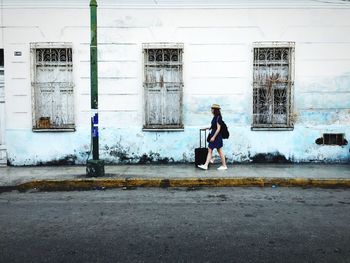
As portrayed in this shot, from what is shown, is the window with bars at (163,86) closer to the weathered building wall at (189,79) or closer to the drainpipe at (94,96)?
the weathered building wall at (189,79)

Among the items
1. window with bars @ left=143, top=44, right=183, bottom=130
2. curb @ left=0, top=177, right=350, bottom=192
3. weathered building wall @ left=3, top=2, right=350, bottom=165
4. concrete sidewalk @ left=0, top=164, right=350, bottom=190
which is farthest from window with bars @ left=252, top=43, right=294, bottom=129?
curb @ left=0, top=177, right=350, bottom=192

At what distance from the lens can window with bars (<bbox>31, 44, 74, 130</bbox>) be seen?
1046 centimetres

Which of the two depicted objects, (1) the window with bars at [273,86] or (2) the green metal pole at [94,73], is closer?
(2) the green metal pole at [94,73]

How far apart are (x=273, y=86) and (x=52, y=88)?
598 centimetres

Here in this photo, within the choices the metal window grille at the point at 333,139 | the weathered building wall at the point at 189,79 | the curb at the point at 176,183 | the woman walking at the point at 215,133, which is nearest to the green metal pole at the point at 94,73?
the curb at the point at 176,183

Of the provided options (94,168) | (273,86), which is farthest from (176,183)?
(273,86)

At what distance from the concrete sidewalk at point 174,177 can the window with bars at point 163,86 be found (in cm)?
149

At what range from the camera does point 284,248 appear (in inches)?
174

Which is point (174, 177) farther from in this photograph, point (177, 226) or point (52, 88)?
point (52, 88)

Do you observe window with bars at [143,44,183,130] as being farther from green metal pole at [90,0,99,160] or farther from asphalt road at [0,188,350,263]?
asphalt road at [0,188,350,263]

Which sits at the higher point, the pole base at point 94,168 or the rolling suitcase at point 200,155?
the rolling suitcase at point 200,155

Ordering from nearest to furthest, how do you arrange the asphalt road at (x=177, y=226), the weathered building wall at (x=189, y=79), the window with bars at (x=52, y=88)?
the asphalt road at (x=177, y=226) → the weathered building wall at (x=189, y=79) → the window with bars at (x=52, y=88)

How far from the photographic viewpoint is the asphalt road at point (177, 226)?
428 cm

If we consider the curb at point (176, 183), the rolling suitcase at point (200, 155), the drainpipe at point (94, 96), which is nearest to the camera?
the curb at point (176, 183)
